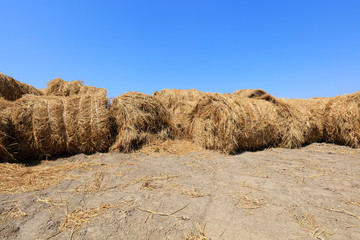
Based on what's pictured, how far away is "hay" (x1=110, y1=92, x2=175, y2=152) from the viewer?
5.16 metres

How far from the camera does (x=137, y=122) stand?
5477mm

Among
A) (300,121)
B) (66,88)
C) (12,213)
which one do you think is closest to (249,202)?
(12,213)

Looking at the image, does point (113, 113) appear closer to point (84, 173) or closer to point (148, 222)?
point (84, 173)

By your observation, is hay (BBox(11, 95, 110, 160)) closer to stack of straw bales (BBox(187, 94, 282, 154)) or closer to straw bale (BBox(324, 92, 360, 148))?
stack of straw bales (BBox(187, 94, 282, 154))

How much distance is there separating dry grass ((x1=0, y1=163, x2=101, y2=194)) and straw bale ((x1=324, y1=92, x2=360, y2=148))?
789 cm

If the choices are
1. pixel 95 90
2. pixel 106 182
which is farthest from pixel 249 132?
pixel 95 90

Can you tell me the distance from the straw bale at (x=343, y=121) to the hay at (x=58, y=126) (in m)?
7.78

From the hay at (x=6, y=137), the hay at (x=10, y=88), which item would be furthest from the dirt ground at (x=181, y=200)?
the hay at (x=10, y=88)

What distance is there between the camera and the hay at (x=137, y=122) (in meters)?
5.16

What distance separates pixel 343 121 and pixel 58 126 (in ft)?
30.0

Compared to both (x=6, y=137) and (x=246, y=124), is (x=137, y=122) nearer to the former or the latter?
(x=6, y=137)

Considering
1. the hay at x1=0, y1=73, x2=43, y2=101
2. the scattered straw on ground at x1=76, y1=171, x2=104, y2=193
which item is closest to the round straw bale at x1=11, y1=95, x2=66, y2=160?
the scattered straw on ground at x1=76, y1=171, x2=104, y2=193

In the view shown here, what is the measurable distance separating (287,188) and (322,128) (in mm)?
5225

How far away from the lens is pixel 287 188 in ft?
9.34
